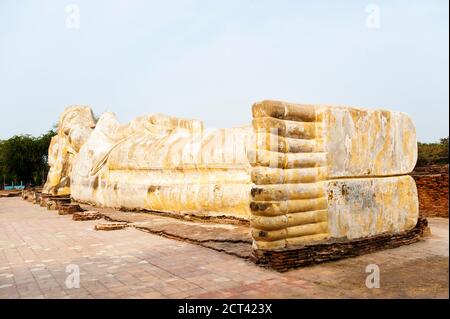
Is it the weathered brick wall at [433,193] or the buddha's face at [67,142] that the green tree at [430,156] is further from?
the buddha's face at [67,142]

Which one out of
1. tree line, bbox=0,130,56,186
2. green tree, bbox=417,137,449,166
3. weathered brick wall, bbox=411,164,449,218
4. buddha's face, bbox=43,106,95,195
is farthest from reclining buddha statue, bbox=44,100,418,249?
tree line, bbox=0,130,56,186

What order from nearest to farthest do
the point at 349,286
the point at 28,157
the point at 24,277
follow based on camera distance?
the point at 349,286 < the point at 24,277 < the point at 28,157

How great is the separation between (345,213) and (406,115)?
206cm

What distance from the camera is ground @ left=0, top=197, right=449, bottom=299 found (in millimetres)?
3682

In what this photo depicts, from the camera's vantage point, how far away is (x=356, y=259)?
4.90 meters

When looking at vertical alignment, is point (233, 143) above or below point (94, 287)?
above

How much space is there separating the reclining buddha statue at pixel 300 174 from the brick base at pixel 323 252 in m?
0.10

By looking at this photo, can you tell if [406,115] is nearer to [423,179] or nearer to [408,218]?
[408,218]

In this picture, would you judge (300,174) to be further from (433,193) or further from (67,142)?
(67,142)

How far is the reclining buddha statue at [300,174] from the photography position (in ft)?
15.2

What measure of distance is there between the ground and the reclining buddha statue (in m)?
0.48

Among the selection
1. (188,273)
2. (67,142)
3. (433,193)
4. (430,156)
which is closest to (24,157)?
→ (67,142)
